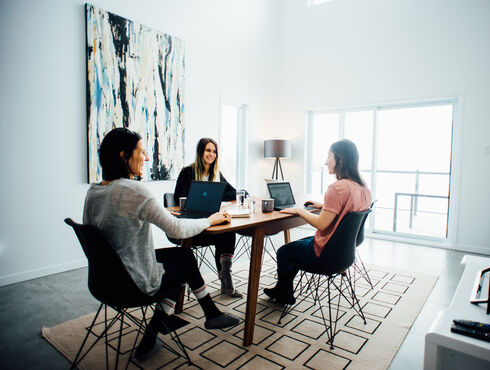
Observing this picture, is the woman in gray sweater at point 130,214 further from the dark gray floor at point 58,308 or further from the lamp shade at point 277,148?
the lamp shade at point 277,148

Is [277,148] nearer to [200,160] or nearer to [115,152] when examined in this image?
[200,160]

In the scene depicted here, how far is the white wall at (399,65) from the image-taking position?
4.27 meters

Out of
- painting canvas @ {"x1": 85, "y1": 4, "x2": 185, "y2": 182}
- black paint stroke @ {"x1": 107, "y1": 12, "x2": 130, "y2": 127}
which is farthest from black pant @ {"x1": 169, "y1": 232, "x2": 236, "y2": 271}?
black paint stroke @ {"x1": 107, "y1": 12, "x2": 130, "y2": 127}

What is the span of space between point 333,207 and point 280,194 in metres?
0.71

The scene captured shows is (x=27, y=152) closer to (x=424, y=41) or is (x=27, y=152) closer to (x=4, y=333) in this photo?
(x=4, y=333)

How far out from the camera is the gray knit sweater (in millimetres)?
1519

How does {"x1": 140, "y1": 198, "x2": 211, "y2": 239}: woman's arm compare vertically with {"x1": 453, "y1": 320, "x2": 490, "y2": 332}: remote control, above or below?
above

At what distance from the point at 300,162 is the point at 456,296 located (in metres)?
4.58

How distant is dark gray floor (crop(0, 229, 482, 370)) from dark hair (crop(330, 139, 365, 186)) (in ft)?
3.65

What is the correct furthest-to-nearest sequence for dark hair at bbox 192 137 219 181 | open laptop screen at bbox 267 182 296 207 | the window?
the window
dark hair at bbox 192 137 219 181
open laptop screen at bbox 267 182 296 207

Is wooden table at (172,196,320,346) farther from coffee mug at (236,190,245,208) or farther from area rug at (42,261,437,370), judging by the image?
coffee mug at (236,190,245,208)

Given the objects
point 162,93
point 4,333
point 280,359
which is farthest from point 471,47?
point 4,333

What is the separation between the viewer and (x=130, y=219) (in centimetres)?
154

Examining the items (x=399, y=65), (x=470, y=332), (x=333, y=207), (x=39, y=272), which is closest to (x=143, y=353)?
(x=333, y=207)
